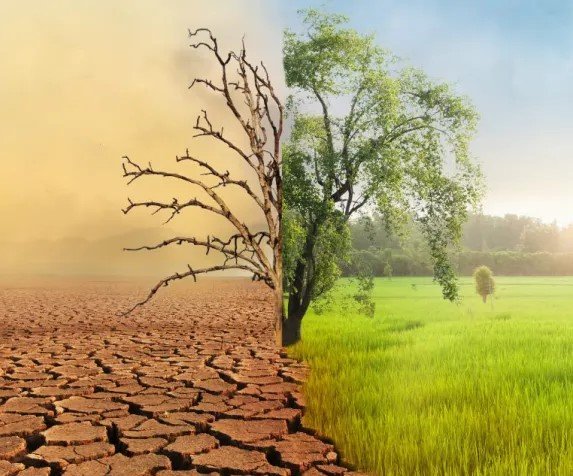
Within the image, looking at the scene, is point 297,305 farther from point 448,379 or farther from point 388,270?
point 448,379

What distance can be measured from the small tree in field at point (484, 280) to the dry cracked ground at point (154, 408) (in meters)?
1.53

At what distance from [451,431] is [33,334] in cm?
666

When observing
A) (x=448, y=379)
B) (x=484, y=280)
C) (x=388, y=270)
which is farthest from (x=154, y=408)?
(x=484, y=280)

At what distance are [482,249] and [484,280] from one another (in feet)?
0.79

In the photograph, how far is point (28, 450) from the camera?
349cm

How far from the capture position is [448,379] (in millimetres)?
4355

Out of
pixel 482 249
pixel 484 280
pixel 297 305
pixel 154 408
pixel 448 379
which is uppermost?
pixel 482 249

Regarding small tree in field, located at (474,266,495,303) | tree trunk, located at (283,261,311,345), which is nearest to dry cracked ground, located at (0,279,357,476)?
tree trunk, located at (283,261,311,345)

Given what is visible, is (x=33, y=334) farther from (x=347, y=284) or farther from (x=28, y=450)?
(x=28, y=450)

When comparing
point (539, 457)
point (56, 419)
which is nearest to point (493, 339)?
point (539, 457)

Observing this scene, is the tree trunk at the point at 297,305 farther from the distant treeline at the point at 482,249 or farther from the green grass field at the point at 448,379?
the distant treeline at the point at 482,249

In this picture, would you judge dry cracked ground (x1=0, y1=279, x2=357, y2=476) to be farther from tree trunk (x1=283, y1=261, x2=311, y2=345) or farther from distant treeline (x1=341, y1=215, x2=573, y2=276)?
distant treeline (x1=341, y1=215, x2=573, y2=276)

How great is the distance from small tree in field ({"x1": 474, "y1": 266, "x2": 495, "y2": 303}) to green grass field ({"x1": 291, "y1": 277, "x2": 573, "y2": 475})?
71 mm

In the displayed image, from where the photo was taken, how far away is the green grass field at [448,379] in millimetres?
3111
